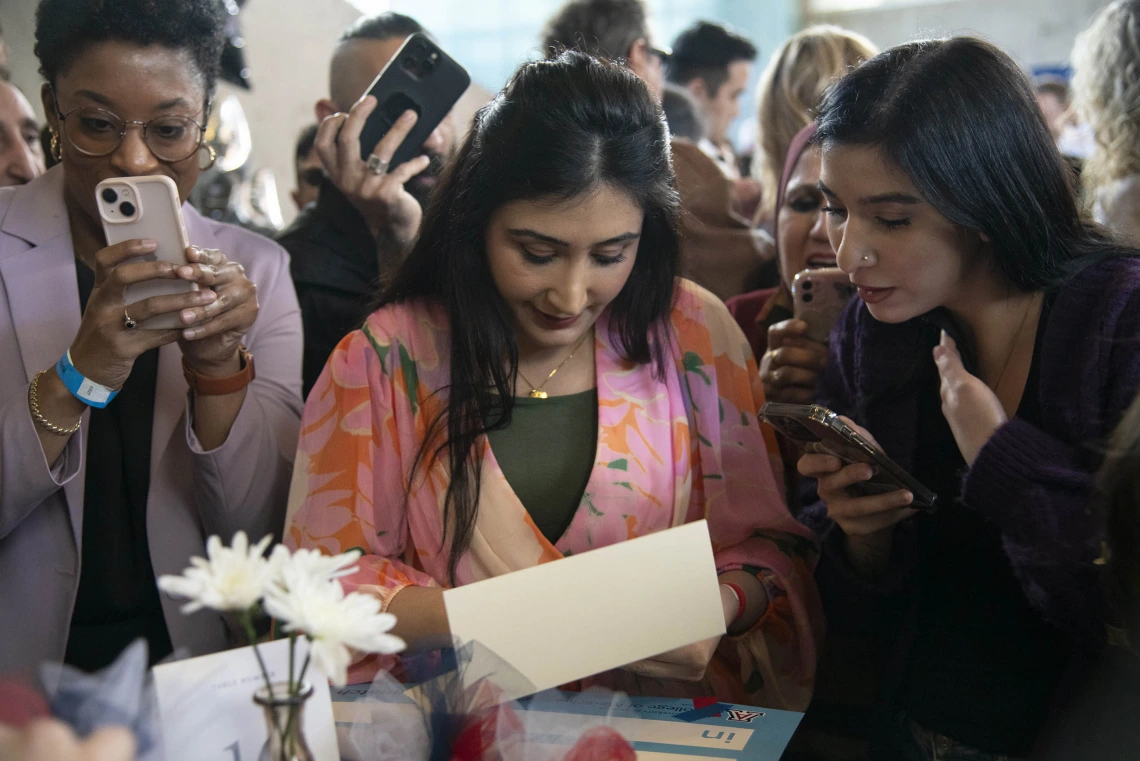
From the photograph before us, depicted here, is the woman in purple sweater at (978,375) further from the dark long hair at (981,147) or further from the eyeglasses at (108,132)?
the eyeglasses at (108,132)

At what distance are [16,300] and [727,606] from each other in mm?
1122

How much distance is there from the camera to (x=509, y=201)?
1.35 meters

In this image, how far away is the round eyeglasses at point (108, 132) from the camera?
1.42m

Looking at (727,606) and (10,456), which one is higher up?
(10,456)

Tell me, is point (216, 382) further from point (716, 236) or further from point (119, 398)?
point (716, 236)

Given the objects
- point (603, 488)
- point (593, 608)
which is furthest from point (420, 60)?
point (593, 608)

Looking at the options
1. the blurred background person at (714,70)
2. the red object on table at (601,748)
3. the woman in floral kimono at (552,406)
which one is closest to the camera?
the red object on table at (601,748)

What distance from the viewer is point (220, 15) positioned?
5.12ft

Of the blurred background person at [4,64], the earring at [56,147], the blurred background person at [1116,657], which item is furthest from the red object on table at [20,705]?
the blurred background person at [4,64]

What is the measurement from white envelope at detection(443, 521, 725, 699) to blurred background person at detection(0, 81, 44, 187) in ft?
4.99

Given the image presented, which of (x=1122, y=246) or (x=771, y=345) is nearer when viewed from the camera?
(x=1122, y=246)

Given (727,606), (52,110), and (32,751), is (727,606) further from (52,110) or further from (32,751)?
(52,110)

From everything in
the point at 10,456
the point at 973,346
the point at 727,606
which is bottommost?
the point at 727,606

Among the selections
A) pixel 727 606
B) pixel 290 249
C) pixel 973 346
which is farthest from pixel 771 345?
pixel 290 249
